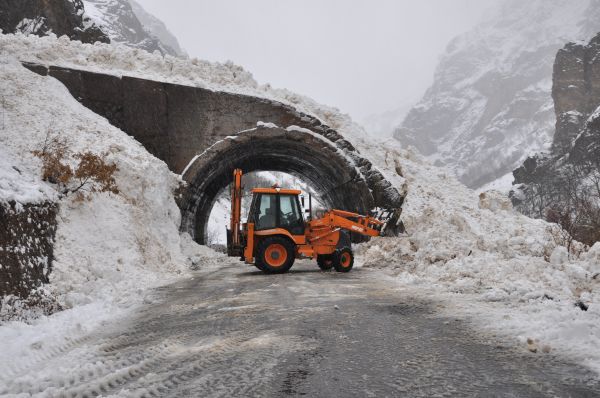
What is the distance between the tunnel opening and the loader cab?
550cm

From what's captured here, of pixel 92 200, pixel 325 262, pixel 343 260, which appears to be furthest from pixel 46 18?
pixel 343 260

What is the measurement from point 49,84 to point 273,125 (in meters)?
7.89

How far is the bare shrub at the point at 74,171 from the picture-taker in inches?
352

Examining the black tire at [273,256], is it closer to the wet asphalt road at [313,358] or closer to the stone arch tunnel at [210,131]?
the wet asphalt road at [313,358]

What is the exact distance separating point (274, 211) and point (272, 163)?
8.92 m

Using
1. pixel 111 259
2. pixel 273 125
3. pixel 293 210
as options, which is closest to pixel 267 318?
pixel 111 259

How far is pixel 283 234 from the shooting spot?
11.8m

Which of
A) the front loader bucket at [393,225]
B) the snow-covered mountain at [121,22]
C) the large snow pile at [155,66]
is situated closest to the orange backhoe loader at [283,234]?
the front loader bucket at [393,225]

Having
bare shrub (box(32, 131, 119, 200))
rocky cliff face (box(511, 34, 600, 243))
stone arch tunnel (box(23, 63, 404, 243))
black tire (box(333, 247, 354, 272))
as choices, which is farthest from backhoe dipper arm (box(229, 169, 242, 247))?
rocky cliff face (box(511, 34, 600, 243))

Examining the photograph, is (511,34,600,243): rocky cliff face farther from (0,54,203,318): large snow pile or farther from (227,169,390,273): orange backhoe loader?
(0,54,203,318): large snow pile

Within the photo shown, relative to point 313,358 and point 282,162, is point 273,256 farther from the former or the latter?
point 282,162

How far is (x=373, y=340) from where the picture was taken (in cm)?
435

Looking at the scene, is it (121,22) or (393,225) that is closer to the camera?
(393,225)

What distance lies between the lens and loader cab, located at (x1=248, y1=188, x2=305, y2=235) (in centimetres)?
1198
